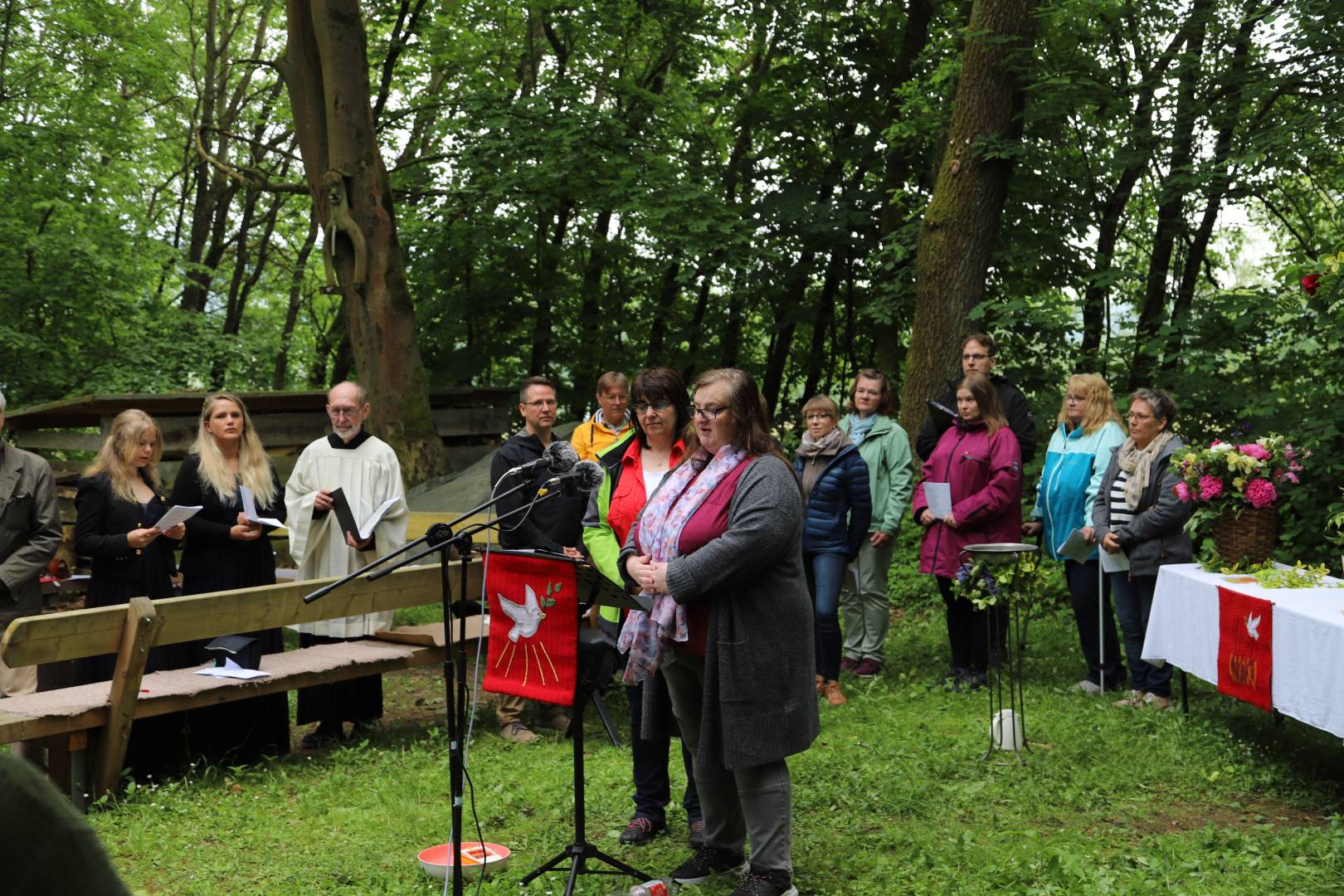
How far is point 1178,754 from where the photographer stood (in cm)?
642

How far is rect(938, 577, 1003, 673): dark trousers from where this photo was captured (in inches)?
325

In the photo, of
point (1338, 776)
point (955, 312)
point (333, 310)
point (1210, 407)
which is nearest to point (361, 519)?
point (1338, 776)

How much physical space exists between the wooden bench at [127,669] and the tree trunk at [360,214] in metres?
5.45

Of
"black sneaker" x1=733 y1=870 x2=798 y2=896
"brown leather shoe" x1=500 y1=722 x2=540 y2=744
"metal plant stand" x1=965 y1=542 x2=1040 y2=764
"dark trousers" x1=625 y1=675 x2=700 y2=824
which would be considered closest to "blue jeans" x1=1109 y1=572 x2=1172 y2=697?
"metal plant stand" x1=965 y1=542 x2=1040 y2=764

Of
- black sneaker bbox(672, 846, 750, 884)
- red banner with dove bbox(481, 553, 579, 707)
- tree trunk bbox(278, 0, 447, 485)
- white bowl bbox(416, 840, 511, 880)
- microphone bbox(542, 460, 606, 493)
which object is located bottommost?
white bowl bbox(416, 840, 511, 880)

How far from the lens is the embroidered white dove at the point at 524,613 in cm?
445

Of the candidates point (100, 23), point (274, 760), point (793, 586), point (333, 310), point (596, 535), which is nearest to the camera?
point (793, 586)

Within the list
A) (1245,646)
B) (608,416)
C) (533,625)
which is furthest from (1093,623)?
(533,625)

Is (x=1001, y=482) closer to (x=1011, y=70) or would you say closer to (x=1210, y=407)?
(x=1210, y=407)

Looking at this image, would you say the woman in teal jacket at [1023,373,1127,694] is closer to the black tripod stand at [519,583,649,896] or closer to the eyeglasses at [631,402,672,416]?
the eyeglasses at [631,402,672,416]

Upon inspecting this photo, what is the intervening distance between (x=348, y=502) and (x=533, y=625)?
326cm

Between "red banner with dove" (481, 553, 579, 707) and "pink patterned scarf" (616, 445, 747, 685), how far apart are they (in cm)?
25

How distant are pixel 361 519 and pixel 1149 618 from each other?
4663 mm

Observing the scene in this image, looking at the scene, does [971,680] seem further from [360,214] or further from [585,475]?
[360,214]
